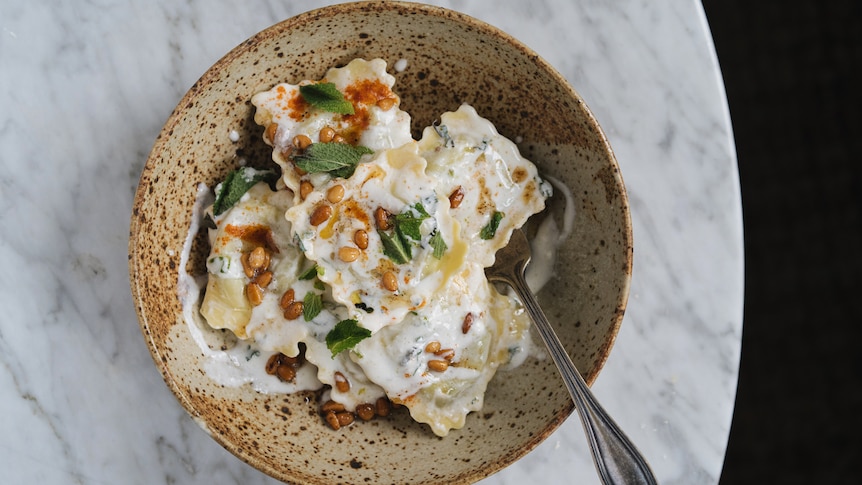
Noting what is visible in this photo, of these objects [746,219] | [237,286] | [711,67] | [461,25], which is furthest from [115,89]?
[746,219]

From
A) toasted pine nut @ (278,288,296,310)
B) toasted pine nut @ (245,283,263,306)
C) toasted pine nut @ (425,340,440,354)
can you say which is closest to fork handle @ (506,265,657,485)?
toasted pine nut @ (425,340,440,354)

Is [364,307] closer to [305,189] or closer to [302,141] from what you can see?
[305,189]

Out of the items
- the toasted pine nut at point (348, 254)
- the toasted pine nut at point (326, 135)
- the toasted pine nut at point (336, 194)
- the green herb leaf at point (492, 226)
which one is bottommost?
the toasted pine nut at point (348, 254)

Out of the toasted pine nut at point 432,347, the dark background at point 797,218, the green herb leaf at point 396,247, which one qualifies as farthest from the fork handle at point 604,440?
the dark background at point 797,218

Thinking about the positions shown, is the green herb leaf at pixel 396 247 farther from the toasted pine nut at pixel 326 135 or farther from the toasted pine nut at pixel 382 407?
the toasted pine nut at pixel 382 407

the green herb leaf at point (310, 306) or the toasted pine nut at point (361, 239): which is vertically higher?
the toasted pine nut at point (361, 239)

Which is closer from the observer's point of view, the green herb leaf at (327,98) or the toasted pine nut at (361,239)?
the toasted pine nut at (361,239)

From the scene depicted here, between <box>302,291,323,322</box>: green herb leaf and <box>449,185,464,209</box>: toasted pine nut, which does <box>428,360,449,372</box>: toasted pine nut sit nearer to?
<box>302,291,323,322</box>: green herb leaf
